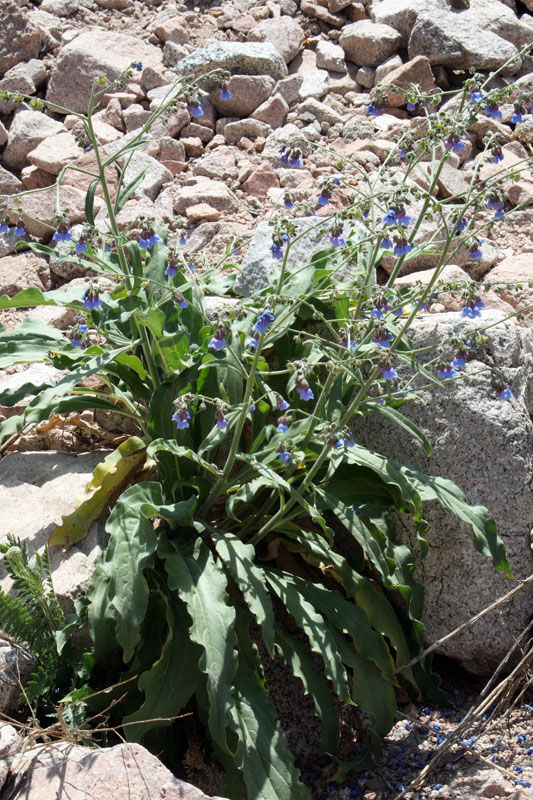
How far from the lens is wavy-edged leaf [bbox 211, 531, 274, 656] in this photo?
350 centimetres

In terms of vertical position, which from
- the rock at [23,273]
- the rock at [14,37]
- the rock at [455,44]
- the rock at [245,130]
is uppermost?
the rock at [455,44]

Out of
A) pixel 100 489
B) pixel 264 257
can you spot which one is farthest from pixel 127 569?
pixel 264 257

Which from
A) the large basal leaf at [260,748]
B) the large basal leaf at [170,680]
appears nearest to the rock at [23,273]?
the large basal leaf at [170,680]

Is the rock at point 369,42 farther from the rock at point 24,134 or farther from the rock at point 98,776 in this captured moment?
the rock at point 98,776

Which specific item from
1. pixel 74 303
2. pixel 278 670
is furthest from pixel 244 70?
pixel 278 670

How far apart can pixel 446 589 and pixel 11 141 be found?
212 inches

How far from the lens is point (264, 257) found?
512 cm

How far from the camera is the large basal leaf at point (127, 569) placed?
3.44 metres

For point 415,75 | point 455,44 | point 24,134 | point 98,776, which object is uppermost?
point 455,44

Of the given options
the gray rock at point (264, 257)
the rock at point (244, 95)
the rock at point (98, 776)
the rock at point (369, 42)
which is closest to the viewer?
the rock at point (98, 776)

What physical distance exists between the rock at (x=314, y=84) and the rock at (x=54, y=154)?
220 cm

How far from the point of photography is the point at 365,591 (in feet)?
13.2

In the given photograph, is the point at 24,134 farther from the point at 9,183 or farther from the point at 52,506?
the point at 52,506

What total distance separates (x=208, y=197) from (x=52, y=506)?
321 centimetres
